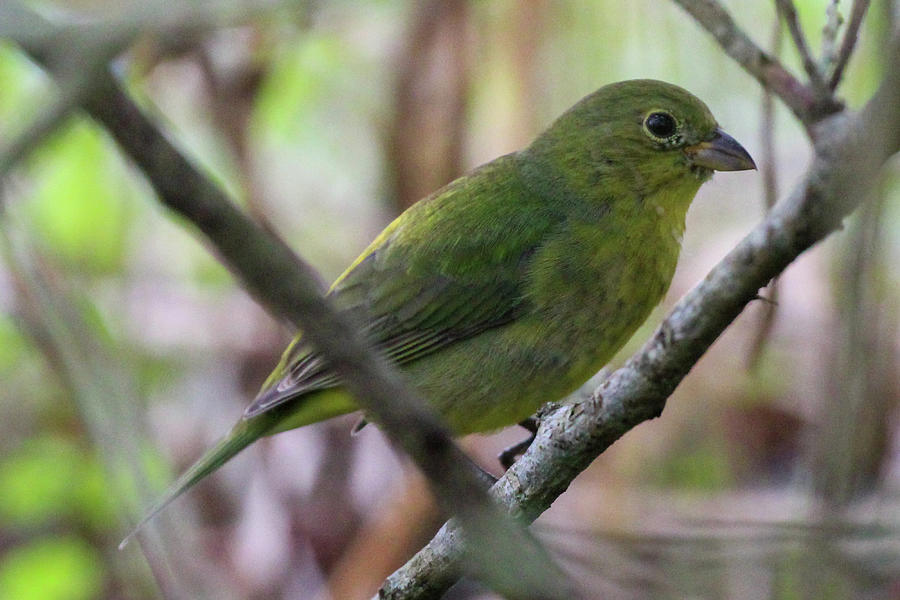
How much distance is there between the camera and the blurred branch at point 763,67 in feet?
5.35

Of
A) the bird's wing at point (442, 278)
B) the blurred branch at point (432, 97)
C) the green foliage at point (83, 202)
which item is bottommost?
the bird's wing at point (442, 278)

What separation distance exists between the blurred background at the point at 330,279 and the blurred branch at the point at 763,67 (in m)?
2.22

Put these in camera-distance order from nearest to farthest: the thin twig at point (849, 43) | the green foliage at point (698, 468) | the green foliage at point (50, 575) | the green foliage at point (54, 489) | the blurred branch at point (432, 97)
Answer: the thin twig at point (849, 43), the green foliage at point (50, 575), the green foliage at point (54, 489), the green foliage at point (698, 468), the blurred branch at point (432, 97)

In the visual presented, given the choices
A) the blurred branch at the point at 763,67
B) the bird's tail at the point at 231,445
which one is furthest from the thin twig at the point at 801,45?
the bird's tail at the point at 231,445

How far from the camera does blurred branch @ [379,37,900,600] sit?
1292 millimetres

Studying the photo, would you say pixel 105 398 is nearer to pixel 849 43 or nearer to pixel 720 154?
pixel 849 43

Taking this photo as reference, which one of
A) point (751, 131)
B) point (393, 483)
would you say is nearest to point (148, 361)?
point (393, 483)

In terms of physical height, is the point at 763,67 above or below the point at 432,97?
below

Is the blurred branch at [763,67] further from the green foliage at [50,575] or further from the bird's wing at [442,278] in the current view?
the green foliage at [50,575]

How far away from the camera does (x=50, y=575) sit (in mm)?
4523

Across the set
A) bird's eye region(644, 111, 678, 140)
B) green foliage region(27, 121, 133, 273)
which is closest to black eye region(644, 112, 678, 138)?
bird's eye region(644, 111, 678, 140)

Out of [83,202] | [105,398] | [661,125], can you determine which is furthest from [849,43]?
[83,202]

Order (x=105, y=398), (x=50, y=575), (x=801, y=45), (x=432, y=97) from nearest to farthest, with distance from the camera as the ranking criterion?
(x=801, y=45) → (x=105, y=398) → (x=50, y=575) → (x=432, y=97)

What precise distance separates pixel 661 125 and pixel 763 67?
1.57 meters
